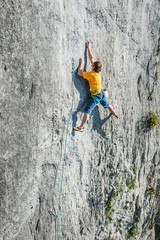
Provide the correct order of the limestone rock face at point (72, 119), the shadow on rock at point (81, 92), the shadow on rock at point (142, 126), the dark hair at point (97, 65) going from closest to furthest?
the limestone rock face at point (72, 119) < the dark hair at point (97, 65) < the shadow on rock at point (81, 92) < the shadow on rock at point (142, 126)

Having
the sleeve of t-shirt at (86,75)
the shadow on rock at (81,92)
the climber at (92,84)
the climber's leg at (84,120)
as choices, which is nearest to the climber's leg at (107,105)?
the climber at (92,84)

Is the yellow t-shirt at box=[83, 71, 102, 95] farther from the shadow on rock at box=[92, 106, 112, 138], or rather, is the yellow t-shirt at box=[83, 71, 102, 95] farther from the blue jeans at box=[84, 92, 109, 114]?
the shadow on rock at box=[92, 106, 112, 138]

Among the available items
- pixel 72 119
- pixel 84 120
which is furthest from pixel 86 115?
pixel 72 119

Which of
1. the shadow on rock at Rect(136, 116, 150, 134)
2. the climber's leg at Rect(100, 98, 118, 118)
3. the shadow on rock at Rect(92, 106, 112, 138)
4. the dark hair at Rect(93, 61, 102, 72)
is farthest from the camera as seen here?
the shadow on rock at Rect(136, 116, 150, 134)

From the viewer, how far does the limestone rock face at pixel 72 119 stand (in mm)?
3207

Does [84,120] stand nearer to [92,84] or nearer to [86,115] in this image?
[86,115]

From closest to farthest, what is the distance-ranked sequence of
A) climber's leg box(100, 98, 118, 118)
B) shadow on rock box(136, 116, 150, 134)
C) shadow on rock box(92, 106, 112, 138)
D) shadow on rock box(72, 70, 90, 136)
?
shadow on rock box(72, 70, 90, 136), climber's leg box(100, 98, 118, 118), shadow on rock box(92, 106, 112, 138), shadow on rock box(136, 116, 150, 134)

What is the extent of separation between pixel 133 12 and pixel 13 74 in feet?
11.3

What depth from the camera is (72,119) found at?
4.12 metres

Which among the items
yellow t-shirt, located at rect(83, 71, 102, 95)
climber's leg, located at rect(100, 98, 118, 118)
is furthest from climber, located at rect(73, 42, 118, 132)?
climber's leg, located at rect(100, 98, 118, 118)

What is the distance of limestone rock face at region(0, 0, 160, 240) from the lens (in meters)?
3.21

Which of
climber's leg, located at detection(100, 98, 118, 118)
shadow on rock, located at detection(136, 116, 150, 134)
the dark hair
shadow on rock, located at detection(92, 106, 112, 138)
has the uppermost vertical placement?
the dark hair

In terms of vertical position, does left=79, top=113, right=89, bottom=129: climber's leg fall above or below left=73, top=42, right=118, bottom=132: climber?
below

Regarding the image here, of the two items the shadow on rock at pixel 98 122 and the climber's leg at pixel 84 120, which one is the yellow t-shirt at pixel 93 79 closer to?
the climber's leg at pixel 84 120
